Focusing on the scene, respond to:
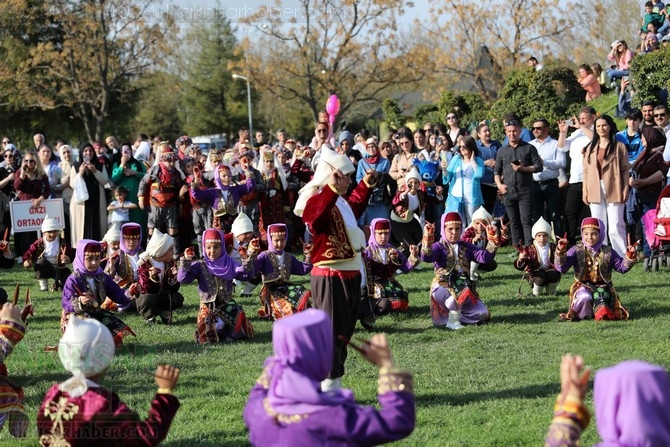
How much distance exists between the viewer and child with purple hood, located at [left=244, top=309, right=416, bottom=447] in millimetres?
3480

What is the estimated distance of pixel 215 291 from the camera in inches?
361

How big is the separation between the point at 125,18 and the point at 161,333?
908 inches

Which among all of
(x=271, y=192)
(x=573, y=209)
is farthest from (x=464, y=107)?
(x=573, y=209)

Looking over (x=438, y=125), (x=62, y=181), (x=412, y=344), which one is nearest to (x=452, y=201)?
(x=438, y=125)

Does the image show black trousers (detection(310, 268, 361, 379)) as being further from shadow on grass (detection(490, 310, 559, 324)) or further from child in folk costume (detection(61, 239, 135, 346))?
shadow on grass (detection(490, 310, 559, 324))

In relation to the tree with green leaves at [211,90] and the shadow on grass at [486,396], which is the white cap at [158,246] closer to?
the shadow on grass at [486,396]

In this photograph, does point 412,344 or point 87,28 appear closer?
point 412,344

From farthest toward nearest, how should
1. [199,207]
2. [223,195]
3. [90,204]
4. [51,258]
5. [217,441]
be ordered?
[90,204] → [199,207] → [223,195] → [51,258] → [217,441]

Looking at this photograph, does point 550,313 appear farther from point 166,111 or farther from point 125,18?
point 166,111

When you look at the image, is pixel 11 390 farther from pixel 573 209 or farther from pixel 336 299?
pixel 573 209

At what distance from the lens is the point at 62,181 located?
14.9 meters

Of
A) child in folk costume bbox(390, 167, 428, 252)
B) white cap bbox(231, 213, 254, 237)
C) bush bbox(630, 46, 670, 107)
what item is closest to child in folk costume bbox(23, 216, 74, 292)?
white cap bbox(231, 213, 254, 237)

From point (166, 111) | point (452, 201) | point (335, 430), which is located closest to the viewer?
point (335, 430)

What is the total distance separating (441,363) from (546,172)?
5.70 m
